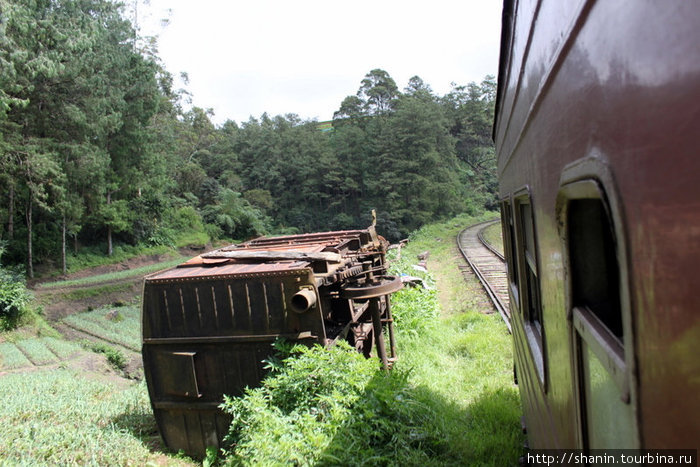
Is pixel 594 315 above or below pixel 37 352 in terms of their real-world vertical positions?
above

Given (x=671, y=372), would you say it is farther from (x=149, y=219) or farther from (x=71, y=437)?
(x=149, y=219)

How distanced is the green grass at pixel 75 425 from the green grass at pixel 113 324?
5231 mm

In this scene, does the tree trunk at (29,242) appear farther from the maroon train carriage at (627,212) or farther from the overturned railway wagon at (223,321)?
the maroon train carriage at (627,212)

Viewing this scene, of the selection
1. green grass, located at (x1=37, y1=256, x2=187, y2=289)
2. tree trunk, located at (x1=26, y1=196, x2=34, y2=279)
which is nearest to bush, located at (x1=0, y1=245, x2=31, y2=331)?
green grass, located at (x1=37, y1=256, x2=187, y2=289)

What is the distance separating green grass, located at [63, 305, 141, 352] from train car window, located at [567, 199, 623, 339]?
1367 centimetres

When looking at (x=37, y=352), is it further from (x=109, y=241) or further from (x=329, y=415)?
(x=109, y=241)

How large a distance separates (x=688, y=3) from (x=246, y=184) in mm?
46445

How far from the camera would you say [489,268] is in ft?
44.7

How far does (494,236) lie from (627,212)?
2356 cm

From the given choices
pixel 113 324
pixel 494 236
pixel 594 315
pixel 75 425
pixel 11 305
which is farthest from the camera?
pixel 494 236

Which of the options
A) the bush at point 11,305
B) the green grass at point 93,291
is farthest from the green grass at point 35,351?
the green grass at point 93,291

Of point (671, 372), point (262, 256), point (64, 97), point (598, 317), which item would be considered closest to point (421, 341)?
point (262, 256)

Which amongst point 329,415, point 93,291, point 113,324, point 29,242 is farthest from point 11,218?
point 329,415

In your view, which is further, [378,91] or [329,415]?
[378,91]
